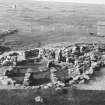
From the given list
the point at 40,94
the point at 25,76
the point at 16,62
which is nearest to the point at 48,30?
the point at 16,62

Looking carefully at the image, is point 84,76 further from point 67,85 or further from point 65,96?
point 65,96

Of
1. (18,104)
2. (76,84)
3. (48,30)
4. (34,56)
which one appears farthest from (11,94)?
(48,30)

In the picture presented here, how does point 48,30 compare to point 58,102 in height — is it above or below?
above

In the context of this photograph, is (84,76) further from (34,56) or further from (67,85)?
(34,56)

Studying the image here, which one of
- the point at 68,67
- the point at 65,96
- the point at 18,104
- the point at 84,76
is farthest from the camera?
the point at 68,67

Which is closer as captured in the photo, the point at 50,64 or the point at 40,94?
the point at 40,94

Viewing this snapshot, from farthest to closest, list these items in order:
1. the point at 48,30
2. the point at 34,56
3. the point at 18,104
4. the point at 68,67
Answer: the point at 48,30 → the point at 34,56 → the point at 68,67 → the point at 18,104
